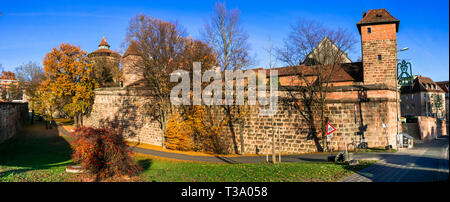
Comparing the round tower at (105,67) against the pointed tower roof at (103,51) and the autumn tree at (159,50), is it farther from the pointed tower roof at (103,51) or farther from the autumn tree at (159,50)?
the autumn tree at (159,50)

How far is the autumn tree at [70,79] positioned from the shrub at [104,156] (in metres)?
26.6

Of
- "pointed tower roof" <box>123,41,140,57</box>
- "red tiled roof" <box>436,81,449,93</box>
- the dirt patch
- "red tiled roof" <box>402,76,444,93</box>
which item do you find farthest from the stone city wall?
"red tiled roof" <box>436,81,449,93</box>

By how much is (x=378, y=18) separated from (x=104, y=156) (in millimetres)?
24830

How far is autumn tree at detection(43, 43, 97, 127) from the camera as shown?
33.0m

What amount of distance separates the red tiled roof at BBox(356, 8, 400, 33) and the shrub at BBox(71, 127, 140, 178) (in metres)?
22.8

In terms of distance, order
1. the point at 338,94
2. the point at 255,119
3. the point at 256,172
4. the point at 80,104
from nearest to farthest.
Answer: the point at 256,172
the point at 338,94
the point at 255,119
the point at 80,104

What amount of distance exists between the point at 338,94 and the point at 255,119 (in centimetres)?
654

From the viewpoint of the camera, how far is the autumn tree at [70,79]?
3303 centimetres

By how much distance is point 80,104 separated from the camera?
33.6 m

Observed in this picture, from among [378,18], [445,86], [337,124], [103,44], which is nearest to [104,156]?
[337,124]

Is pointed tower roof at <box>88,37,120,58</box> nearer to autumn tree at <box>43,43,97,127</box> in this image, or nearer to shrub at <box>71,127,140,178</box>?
autumn tree at <box>43,43,97,127</box>

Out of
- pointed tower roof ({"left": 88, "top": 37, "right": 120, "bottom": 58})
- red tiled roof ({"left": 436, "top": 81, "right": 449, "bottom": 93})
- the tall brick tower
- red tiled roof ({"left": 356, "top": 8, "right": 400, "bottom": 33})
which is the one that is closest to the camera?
the tall brick tower
